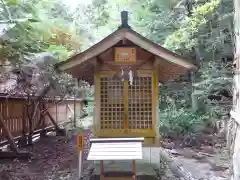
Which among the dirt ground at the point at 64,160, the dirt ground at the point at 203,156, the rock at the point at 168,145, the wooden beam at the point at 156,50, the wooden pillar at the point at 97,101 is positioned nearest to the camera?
the wooden beam at the point at 156,50

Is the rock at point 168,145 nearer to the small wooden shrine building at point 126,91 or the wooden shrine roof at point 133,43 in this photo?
the small wooden shrine building at point 126,91

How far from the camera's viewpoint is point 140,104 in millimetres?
7910

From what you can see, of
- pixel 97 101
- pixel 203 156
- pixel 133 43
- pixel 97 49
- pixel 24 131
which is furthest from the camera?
pixel 24 131

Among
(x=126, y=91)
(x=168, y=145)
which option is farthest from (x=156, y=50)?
(x=168, y=145)

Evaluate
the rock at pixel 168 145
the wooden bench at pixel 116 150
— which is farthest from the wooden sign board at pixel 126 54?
the rock at pixel 168 145

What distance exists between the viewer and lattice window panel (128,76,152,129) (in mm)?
7898

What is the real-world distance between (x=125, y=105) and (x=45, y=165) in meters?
3.52

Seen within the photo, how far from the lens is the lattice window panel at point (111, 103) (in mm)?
7930

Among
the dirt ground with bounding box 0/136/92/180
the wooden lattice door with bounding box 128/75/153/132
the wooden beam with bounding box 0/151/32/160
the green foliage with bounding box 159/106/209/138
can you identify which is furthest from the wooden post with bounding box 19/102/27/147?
the green foliage with bounding box 159/106/209/138

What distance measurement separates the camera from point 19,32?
6.91m

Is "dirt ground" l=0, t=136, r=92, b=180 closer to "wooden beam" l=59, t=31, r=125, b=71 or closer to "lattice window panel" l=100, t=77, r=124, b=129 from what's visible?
"lattice window panel" l=100, t=77, r=124, b=129

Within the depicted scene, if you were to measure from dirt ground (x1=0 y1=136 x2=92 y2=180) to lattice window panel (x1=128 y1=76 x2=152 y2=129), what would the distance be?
80.7 inches

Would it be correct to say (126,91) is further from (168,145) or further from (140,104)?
(168,145)

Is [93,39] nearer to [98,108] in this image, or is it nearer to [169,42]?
[169,42]
